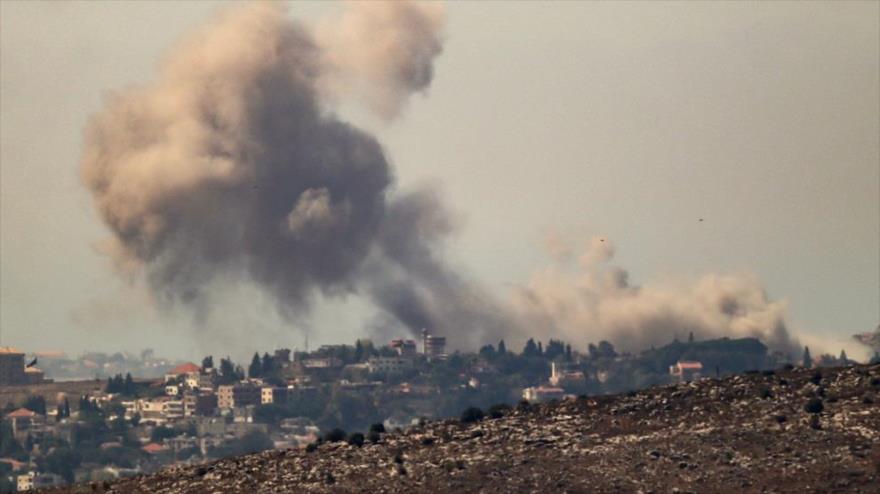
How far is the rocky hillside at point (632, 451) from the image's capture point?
87250 mm

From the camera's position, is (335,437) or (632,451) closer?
(632,451)

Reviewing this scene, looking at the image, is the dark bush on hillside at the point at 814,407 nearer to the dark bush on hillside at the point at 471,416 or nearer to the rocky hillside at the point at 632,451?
the rocky hillside at the point at 632,451

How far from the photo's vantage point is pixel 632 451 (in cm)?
9119

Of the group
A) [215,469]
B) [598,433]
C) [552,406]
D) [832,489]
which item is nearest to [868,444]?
[832,489]

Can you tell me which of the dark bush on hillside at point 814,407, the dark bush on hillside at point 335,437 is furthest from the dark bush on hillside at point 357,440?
the dark bush on hillside at point 814,407

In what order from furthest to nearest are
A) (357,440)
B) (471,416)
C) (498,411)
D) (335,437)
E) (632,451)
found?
(335,437), (498,411), (471,416), (357,440), (632,451)

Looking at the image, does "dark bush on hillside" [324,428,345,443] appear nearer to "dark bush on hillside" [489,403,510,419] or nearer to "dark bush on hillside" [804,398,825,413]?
"dark bush on hillside" [489,403,510,419]

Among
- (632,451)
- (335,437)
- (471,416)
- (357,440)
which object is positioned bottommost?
(632,451)

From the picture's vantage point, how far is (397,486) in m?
91.6

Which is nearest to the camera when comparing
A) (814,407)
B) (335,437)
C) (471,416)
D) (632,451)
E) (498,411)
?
(632,451)

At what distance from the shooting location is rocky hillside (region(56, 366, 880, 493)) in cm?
8725

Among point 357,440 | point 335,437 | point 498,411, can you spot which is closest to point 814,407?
point 498,411

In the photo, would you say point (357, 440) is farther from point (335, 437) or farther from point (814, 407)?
point (814, 407)

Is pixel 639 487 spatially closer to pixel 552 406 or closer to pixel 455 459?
pixel 455 459
